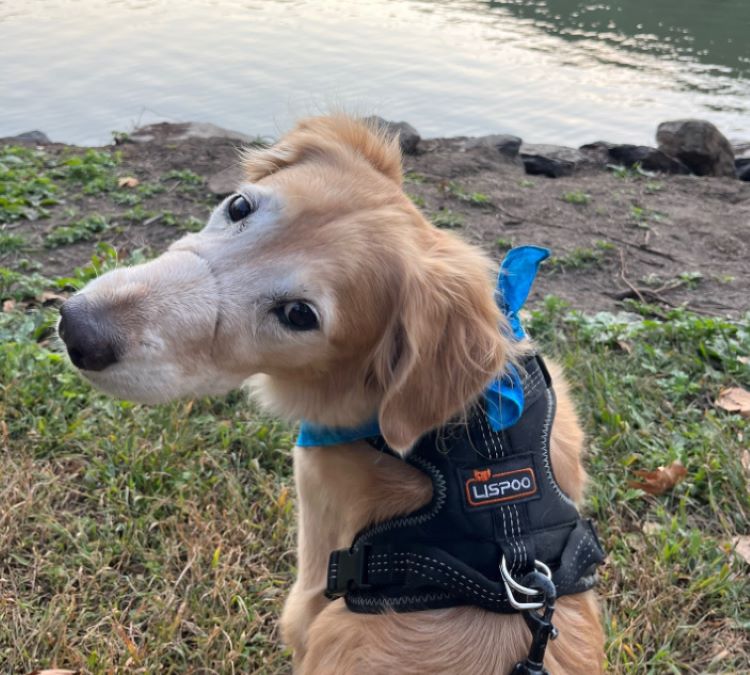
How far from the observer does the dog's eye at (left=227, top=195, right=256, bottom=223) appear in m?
2.31

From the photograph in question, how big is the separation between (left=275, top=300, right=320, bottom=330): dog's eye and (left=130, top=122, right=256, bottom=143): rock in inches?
238

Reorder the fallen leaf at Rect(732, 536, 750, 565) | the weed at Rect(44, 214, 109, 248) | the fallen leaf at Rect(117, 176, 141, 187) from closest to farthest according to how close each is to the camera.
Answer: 1. the fallen leaf at Rect(732, 536, 750, 565)
2. the weed at Rect(44, 214, 109, 248)
3. the fallen leaf at Rect(117, 176, 141, 187)

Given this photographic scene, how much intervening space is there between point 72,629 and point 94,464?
2.77 ft

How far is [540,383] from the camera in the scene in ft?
7.50

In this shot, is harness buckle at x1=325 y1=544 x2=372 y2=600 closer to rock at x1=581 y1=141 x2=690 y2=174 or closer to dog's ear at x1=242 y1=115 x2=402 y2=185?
dog's ear at x1=242 y1=115 x2=402 y2=185

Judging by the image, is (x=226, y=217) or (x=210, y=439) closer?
(x=226, y=217)

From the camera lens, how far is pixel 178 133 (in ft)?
26.7

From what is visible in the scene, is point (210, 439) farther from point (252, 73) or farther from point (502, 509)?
point (252, 73)

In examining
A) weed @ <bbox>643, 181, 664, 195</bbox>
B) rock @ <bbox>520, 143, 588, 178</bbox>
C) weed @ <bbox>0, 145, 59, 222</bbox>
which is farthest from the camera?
rock @ <bbox>520, 143, 588, 178</bbox>

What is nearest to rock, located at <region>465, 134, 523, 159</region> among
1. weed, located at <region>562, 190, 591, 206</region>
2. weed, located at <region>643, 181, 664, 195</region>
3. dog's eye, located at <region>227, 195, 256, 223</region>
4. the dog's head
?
weed, located at <region>643, 181, 664, 195</region>

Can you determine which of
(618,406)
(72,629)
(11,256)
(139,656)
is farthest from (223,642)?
(11,256)

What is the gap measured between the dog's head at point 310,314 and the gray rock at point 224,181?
158 inches

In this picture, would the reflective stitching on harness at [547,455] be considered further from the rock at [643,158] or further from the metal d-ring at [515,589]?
the rock at [643,158]

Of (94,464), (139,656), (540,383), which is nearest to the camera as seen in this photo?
(540,383)
